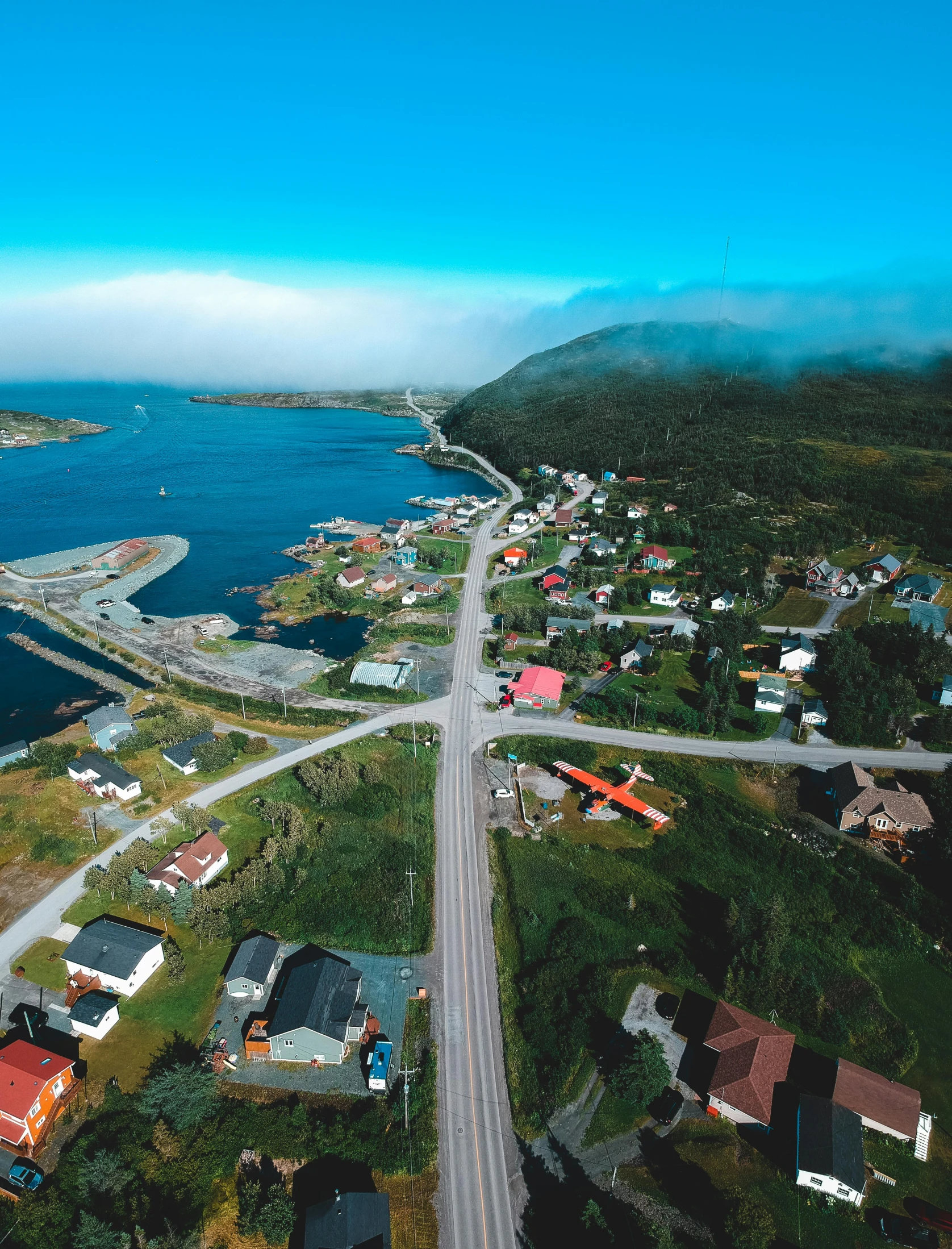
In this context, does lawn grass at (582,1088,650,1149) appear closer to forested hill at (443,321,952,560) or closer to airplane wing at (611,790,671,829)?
airplane wing at (611,790,671,829)

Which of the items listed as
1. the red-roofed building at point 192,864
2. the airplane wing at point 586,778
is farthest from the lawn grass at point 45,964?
the airplane wing at point 586,778

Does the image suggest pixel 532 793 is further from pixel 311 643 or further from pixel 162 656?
pixel 162 656

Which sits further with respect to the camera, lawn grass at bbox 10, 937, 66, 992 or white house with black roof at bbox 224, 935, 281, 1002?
lawn grass at bbox 10, 937, 66, 992

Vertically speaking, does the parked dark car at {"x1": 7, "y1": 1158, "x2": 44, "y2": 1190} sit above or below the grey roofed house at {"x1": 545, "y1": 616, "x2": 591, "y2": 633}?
below

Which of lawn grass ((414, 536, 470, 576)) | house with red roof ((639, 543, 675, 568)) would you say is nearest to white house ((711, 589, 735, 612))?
house with red roof ((639, 543, 675, 568))

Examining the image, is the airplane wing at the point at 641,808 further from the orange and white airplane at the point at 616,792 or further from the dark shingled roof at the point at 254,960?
the dark shingled roof at the point at 254,960

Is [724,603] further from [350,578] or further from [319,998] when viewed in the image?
[319,998]
